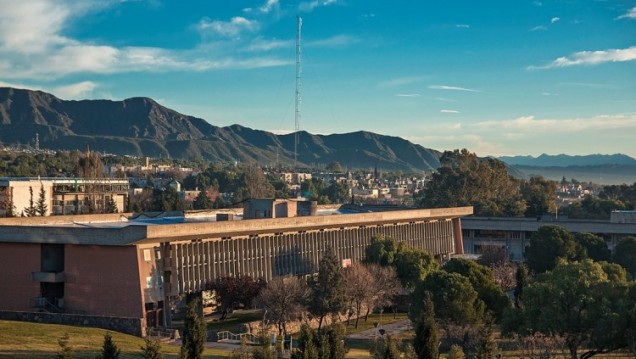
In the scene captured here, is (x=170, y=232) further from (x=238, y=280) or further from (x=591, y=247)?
(x=591, y=247)

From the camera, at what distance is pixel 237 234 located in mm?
51719

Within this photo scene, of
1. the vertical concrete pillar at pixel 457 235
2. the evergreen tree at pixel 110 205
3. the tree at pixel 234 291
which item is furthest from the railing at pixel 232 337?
the evergreen tree at pixel 110 205

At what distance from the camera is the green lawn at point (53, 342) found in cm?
3188

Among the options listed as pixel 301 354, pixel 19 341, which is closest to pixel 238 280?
pixel 19 341

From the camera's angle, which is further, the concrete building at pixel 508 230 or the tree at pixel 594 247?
the concrete building at pixel 508 230

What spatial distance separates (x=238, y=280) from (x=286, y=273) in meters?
7.21

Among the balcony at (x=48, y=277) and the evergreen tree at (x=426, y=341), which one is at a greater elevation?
the balcony at (x=48, y=277)

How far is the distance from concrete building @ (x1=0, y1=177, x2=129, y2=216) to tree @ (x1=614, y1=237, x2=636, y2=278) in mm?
50412

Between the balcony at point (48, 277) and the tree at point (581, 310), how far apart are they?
74.3 feet

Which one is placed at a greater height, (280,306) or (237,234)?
(237,234)

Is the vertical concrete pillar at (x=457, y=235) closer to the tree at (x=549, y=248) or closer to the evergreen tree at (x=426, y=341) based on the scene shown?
the tree at (x=549, y=248)

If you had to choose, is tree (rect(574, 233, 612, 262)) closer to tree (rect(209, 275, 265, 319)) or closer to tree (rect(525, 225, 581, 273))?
tree (rect(525, 225, 581, 273))

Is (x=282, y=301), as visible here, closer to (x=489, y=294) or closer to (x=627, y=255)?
(x=489, y=294)

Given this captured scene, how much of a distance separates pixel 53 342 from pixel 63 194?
227ft
